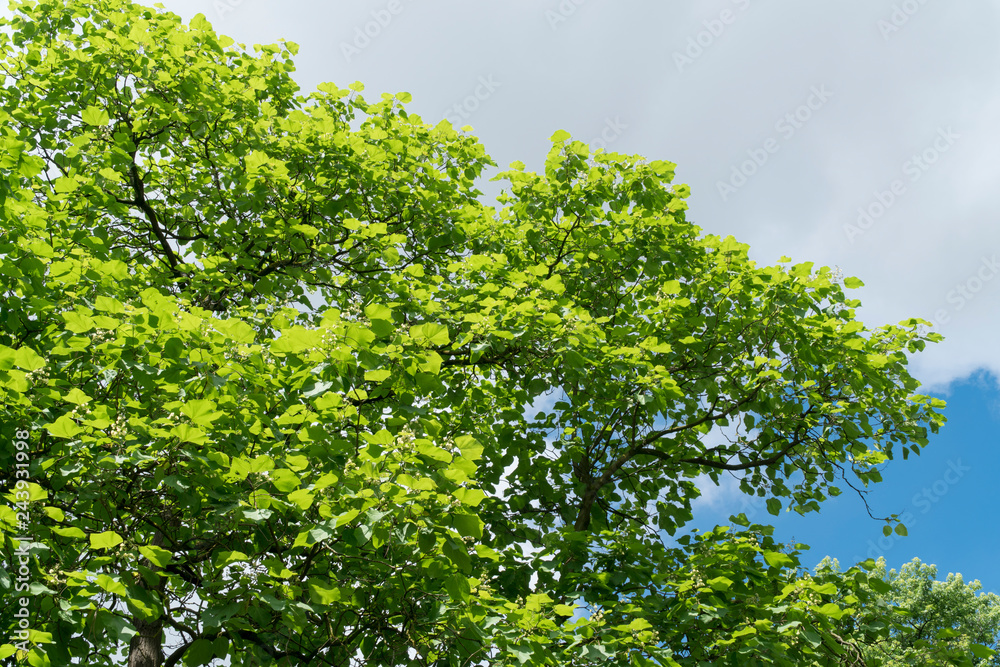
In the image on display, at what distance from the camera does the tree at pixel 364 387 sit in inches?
199

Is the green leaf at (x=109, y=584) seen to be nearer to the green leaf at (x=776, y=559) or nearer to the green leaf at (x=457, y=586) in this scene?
the green leaf at (x=457, y=586)

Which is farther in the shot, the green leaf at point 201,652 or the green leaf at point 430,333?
the green leaf at point 430,333

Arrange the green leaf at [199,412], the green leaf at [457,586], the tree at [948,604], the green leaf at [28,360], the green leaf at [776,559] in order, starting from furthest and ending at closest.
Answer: the tree at [948,604], the green leaf at [776,559], the green leaf at [28,360], the green leaf at [457,586], the green leaf at [199,412]

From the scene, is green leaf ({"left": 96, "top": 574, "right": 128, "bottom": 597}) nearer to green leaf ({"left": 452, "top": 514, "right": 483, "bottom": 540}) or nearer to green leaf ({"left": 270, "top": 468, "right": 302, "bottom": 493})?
green leaf ({"left": 270, "top": 468, "right": 302, "bottom": 493})

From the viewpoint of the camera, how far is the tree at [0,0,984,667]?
16.5 feet

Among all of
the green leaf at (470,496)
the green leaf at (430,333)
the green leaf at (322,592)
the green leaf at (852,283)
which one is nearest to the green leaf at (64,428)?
the green leaf at (322,592)

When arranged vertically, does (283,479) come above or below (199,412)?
below

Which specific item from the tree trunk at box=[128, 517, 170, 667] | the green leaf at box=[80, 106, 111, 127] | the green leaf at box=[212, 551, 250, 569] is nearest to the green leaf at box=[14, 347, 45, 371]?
the green leaf at box=[212, 551, 250, 569]

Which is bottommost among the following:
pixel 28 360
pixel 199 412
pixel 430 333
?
pixel 199 412

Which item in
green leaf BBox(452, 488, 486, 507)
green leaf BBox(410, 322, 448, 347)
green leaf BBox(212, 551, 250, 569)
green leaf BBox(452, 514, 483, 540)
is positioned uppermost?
green leaf BBox(410, 322, 448, 347)

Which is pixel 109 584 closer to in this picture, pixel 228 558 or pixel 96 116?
pixel 228 558

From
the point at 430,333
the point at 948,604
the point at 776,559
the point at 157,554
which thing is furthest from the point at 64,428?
the point at 948,604

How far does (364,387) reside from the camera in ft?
22.0

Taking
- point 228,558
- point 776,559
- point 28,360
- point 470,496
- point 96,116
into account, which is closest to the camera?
point 470,496
